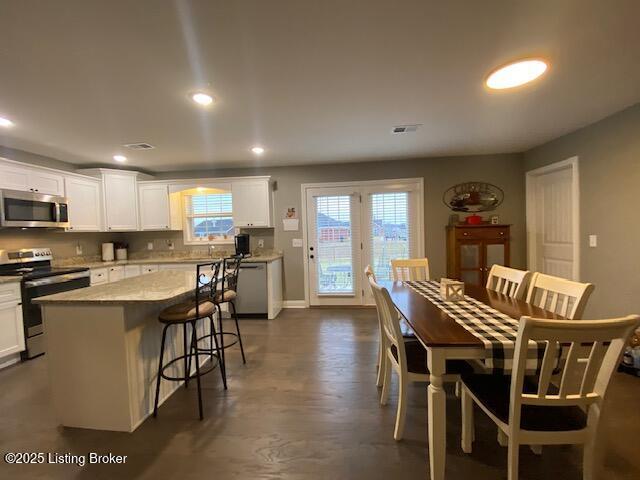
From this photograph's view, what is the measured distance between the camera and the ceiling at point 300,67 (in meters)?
1.41

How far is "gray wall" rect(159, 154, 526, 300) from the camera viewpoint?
4191mm

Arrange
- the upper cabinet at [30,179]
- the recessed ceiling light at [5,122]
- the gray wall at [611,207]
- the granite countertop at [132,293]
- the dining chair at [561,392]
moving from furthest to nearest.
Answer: the upper cabinet at [30,179] → the gray wall at [611,207] → the recessed ceiling light at [5,122] → the granite countertop at [132,293] → the dining chair at [561,392]

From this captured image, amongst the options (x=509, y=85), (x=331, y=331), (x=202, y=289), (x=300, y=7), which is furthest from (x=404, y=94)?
(x=331, y=331)

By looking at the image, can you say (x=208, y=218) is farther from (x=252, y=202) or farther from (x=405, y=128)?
(x=405, y=128)

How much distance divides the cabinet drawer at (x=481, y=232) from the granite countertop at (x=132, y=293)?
3.37 metres

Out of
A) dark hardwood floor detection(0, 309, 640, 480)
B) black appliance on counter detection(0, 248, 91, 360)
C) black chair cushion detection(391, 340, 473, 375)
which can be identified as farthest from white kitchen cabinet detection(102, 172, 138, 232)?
black chair cushion detection(391, 340, 473, 375)

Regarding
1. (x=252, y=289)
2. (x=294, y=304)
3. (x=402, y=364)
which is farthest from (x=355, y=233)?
(x=402, y=364)

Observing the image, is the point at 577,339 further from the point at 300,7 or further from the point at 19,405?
the point at 19,405

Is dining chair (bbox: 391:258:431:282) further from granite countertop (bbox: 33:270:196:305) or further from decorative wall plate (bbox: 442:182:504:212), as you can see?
granite countertop (bbox: 33:270:196:305)

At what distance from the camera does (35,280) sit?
2.92 m

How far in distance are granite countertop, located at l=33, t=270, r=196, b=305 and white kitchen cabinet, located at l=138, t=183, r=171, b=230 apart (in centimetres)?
230

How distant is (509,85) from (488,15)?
0.81 metres

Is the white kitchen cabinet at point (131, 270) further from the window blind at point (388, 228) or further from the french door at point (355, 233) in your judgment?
the window blind at point (388, 228)

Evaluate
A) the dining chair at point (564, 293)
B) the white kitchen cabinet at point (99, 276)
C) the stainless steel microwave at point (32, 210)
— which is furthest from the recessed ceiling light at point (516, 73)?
the white kitchen cabinet at point (99, 276)
